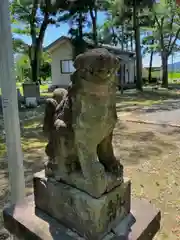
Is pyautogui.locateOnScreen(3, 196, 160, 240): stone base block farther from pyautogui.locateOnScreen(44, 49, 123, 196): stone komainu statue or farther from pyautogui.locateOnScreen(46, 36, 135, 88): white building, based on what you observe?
pyautogui.locateOnScreen(46, 36, 135, 88): white building

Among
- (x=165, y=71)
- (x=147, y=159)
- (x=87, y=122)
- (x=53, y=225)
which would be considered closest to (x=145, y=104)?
(x=147, y=159)

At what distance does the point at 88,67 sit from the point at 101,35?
88.5 feet

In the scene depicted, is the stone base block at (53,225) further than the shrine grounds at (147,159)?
No

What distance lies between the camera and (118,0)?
15.4 meters

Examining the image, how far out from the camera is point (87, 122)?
4.13 ft

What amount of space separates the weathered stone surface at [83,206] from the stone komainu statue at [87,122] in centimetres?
7

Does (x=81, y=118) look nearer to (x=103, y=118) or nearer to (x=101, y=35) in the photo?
(x=103, y=118)

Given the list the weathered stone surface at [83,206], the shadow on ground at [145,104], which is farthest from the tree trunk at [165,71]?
the weathered stone surface at [83,206]

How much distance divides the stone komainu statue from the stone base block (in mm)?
323

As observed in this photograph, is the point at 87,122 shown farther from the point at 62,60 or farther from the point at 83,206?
the point at 62,60

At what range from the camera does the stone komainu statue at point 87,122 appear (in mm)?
1177

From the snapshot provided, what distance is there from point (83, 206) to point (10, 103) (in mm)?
965

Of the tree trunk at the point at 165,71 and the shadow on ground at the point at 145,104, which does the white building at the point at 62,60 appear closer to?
the tree trunk at the point at 165,71

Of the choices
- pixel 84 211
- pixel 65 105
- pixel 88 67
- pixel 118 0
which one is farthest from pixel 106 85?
pixel 118 0
